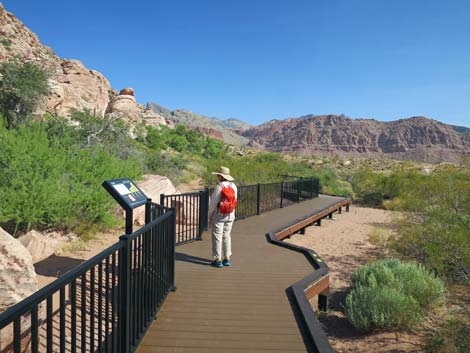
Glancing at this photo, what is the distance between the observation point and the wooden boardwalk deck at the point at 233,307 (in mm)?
3641

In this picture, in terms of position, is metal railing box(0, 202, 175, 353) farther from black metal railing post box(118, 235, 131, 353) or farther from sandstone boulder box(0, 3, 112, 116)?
sandstone boulder box(0, 3, 112, 116)

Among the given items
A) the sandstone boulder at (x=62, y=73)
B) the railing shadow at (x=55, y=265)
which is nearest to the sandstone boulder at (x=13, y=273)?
the railing shadow at (x=55, y=265)

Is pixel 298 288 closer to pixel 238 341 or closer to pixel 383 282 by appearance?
pixel 238 341

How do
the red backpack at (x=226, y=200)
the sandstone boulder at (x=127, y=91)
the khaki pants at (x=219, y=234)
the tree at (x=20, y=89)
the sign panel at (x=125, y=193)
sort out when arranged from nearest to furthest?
the sign panel at (x=125, y=193) < the red backpack at (x=226, y=200) < the khaki pants at (x=219, y=234) < the tree at (x=20, y=89) < the sandstone boulder at (x=127, y=91)

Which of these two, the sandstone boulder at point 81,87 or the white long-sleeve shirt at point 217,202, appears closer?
the white long-sleeve shirt at point 217,202

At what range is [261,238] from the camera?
8.96 m

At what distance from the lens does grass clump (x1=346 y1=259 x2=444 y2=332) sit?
6.23 metres

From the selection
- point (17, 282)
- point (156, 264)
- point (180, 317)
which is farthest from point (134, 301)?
point (17, 282)

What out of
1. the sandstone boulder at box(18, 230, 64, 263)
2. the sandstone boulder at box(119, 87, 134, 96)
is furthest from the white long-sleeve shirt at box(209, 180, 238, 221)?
the sandstone boulder at box(119, 87, 134, 96)

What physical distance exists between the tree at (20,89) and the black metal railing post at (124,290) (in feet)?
83.0

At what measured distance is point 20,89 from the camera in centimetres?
2461

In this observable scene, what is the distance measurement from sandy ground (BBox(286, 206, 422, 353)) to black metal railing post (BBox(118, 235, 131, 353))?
419 centimetres

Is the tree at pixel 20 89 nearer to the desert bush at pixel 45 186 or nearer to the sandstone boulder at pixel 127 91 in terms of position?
the desert bush at pixel 45 186

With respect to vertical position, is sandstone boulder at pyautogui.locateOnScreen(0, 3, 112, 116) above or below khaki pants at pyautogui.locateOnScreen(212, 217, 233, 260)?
above
